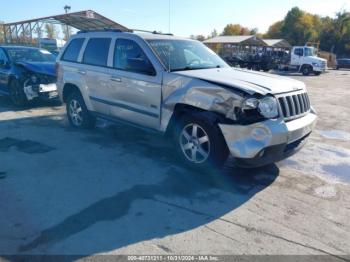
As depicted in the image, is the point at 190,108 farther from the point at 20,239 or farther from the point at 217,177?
the point at 20,239

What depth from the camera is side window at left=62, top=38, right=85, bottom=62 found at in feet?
21.5

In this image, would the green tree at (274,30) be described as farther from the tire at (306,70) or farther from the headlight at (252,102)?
the headlight at (252,102)

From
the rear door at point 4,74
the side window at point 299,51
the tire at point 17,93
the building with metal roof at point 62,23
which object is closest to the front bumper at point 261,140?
the tire at point 17,93

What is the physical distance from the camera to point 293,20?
236 ft

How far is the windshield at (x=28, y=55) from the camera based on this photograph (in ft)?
31.1

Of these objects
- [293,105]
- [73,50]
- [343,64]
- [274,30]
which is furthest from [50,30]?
[274,30]

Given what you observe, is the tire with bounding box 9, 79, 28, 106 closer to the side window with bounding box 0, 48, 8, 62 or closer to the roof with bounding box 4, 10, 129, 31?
the side window with bounding box 0, 48, 8, 62

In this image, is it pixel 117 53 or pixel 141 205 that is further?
pixel 117 53

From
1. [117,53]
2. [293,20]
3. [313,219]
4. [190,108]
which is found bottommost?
[313,219]

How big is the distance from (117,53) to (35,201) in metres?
2.93

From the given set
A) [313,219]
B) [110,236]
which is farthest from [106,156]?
Result: [313,219]

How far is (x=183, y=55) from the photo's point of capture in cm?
536

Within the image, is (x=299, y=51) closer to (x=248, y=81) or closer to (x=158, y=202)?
(x=248, y=81)

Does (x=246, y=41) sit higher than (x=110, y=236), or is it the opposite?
(x=246, y=41)
